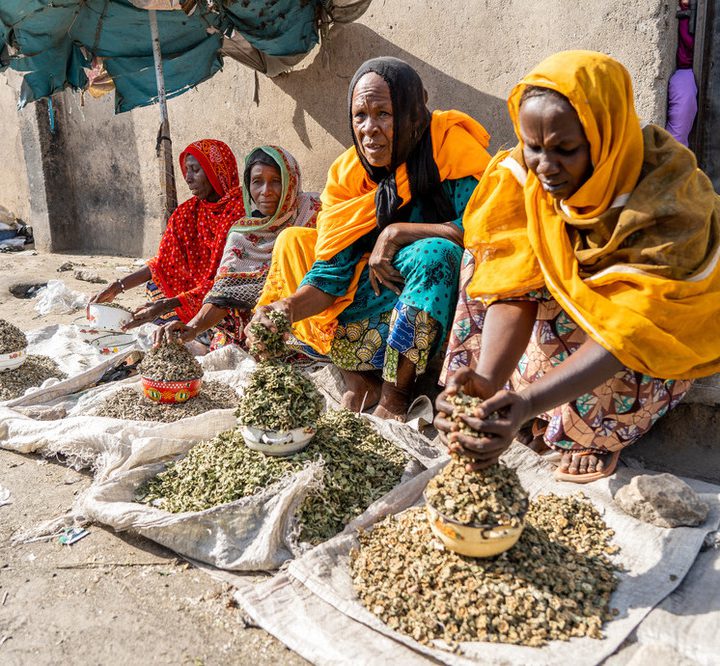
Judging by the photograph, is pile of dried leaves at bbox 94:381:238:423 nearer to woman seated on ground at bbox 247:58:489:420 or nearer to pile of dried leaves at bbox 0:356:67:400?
woman seated on ground at bbox 247:58:489:420

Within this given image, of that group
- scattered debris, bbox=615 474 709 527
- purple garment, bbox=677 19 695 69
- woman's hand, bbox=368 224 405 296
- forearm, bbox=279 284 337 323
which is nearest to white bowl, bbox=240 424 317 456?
forearm, bbox=279 284 337 323

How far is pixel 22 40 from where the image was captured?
4.79 metres

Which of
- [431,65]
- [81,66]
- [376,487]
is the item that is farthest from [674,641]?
[81,66]

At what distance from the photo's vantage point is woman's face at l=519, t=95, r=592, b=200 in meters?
2.02

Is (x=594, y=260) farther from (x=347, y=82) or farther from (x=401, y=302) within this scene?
(x=347, y=82)

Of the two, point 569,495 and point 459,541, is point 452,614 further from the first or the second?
point 569,495

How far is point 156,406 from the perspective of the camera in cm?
342

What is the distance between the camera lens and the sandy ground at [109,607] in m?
1.91

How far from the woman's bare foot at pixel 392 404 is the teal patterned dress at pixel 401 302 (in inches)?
3.0

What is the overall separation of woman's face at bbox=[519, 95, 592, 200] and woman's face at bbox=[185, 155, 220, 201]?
119 inches

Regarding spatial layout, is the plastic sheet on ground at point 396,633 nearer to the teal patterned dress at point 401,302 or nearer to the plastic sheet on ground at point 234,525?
the plastic sheet on ground at point 234,525

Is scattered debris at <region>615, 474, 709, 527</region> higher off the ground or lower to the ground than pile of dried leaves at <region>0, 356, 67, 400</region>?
higher

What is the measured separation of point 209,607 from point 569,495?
4.36ft

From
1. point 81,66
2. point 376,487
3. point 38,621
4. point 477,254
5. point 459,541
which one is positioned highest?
point 81,66
